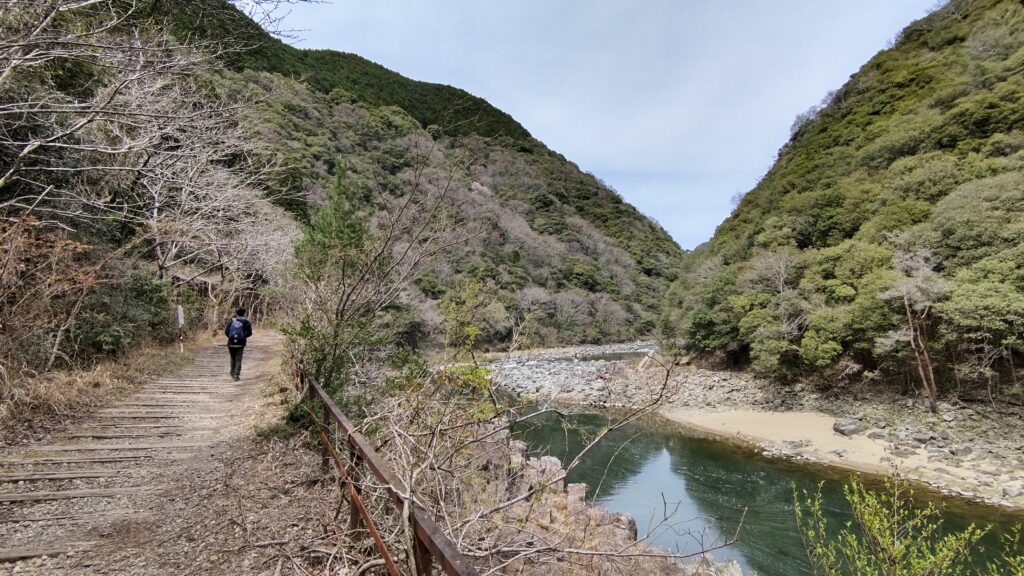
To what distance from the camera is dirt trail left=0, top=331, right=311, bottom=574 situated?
8.68 feet

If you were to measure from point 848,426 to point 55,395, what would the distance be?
59.8ft

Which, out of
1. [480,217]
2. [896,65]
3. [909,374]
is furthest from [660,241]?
[480,217]

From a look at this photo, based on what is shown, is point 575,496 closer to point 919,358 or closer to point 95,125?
point 95,125

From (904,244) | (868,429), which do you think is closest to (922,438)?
(868,429)

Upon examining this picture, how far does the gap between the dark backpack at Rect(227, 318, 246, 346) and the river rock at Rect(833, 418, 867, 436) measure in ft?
54.5

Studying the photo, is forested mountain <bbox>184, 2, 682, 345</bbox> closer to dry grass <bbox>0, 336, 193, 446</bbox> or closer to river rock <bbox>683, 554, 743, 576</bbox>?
dry grass <bbox>0, 336, 193, 446</bbox>

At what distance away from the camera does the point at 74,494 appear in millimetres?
3418

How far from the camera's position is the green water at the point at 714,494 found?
799 cm

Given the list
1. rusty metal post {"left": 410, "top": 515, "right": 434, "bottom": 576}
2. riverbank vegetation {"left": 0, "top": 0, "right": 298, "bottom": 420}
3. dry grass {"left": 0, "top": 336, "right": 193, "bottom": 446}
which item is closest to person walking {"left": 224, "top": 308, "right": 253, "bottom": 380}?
dry grass {"left": 0, "top": 336, "right": 193, "bottom": 446}

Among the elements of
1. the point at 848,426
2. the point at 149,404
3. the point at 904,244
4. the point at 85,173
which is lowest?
the point at 848,426

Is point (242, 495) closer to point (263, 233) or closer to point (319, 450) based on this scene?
point (319, 450)

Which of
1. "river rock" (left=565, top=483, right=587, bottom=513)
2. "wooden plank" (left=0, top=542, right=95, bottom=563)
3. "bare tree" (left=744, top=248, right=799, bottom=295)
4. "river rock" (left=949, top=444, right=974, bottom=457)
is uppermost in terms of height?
"bare tree" (left=744, top=248, right=799, bottom=295)

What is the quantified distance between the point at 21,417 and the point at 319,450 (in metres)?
3.17

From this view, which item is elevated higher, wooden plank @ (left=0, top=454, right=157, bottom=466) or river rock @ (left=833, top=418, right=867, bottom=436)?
wooden plank @ (left=0, top=454, right=157, bottom=466)
